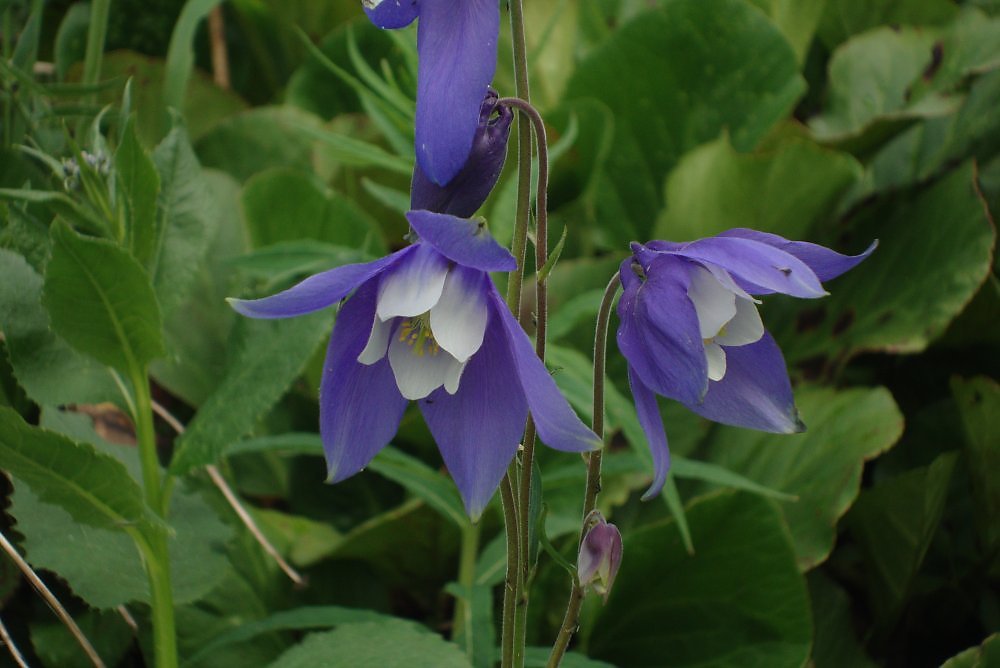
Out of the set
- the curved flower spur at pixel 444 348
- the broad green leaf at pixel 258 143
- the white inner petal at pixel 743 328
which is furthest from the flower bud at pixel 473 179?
the broad green leaf at pixel 258 143

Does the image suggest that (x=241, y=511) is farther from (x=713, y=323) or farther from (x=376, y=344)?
Answer: (x=713, y=323)

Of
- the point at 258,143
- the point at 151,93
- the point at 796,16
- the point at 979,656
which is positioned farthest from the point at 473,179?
the point at 796,16

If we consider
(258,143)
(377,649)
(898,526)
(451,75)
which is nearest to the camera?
(451,75)

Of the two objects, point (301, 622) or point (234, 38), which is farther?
point (234, 38)

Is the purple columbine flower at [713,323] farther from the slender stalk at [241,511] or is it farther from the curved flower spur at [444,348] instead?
the slender stalk at [241,511]

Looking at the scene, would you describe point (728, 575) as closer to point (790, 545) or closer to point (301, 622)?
point (790, 545)

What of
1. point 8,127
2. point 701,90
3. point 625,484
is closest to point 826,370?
point 625,484
